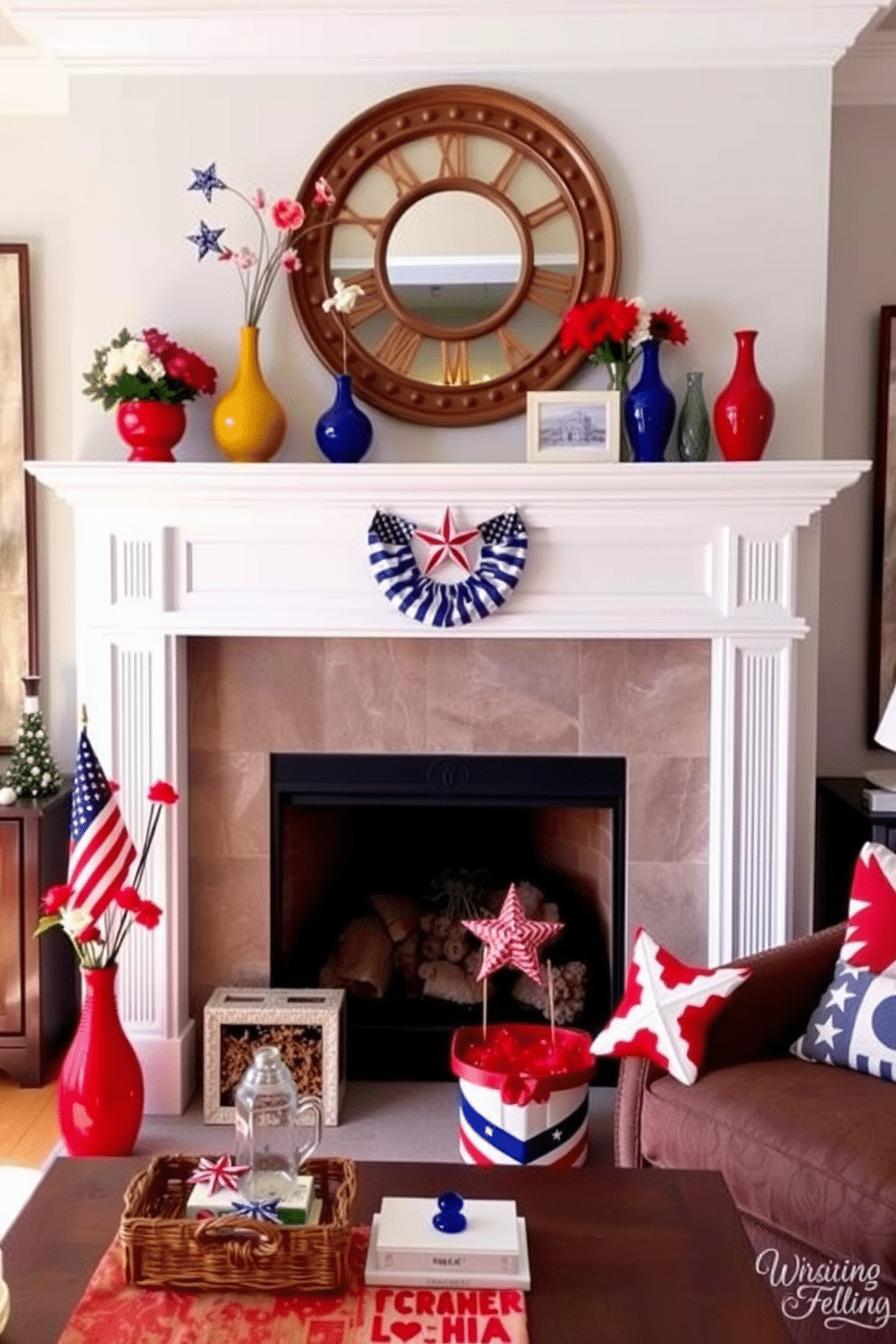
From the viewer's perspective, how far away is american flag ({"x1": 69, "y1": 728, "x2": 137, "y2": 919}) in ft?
9.17

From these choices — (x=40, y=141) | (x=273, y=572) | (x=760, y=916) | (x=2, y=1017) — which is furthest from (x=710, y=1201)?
(x=40, y=141)

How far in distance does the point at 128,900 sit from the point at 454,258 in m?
1.70

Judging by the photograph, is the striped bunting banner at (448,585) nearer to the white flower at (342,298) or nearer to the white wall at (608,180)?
the white wall at (608,180)

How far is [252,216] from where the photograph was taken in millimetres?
3115

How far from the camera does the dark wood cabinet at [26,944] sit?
3197mm

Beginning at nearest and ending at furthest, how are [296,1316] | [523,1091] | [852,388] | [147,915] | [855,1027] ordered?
[296,1316]
[855,1027]
[523,1091]
[147,915]
[852,388]

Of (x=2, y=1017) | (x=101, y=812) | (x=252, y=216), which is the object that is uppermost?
(x=252, y=216)

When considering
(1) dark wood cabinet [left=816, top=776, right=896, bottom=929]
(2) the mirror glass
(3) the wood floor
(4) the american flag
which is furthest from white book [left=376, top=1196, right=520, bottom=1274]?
(2) the mirror glass

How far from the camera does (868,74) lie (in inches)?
133

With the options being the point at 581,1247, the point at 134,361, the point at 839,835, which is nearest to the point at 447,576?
the point at 134,361

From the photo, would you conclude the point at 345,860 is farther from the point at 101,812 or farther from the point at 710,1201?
the point at 710,1201

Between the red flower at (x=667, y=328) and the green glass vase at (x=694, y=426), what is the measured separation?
0.10 metres

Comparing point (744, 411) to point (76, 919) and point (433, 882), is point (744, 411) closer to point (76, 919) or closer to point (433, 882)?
Result: point (433, 882)

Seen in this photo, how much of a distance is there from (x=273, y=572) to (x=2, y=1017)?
1.33 m
